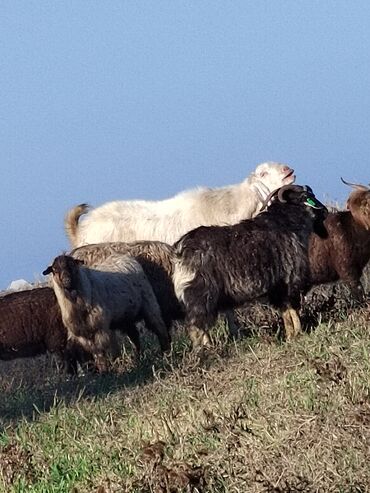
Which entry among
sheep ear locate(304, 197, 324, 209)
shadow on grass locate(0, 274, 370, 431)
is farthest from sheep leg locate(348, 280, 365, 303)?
sheep ear locate(304, 197, 324, 209)

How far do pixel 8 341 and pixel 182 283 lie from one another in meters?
2.42

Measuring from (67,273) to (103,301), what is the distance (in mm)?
528

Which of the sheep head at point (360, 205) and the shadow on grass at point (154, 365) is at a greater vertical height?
the sheep head at point (360, 205)

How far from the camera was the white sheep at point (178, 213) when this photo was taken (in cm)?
1500

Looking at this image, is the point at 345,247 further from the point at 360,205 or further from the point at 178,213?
the point at 178,213

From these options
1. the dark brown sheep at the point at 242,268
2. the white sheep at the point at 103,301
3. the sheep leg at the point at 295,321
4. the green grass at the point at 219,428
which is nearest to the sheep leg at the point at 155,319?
the white sheep at the point at 103,301

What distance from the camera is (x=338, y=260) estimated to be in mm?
12297

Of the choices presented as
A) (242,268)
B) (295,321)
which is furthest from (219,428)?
(242,268)

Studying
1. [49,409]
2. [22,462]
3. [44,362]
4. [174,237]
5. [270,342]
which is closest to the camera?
[22,462]

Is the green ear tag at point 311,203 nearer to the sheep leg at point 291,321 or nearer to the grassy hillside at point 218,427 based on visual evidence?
the sheep leg at point 291,321

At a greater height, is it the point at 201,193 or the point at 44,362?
the point at 201,193

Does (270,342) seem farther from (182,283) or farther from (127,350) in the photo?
(127,350)

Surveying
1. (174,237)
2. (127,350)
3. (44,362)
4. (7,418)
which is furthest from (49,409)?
(174,237)

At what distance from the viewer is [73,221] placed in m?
15.5
